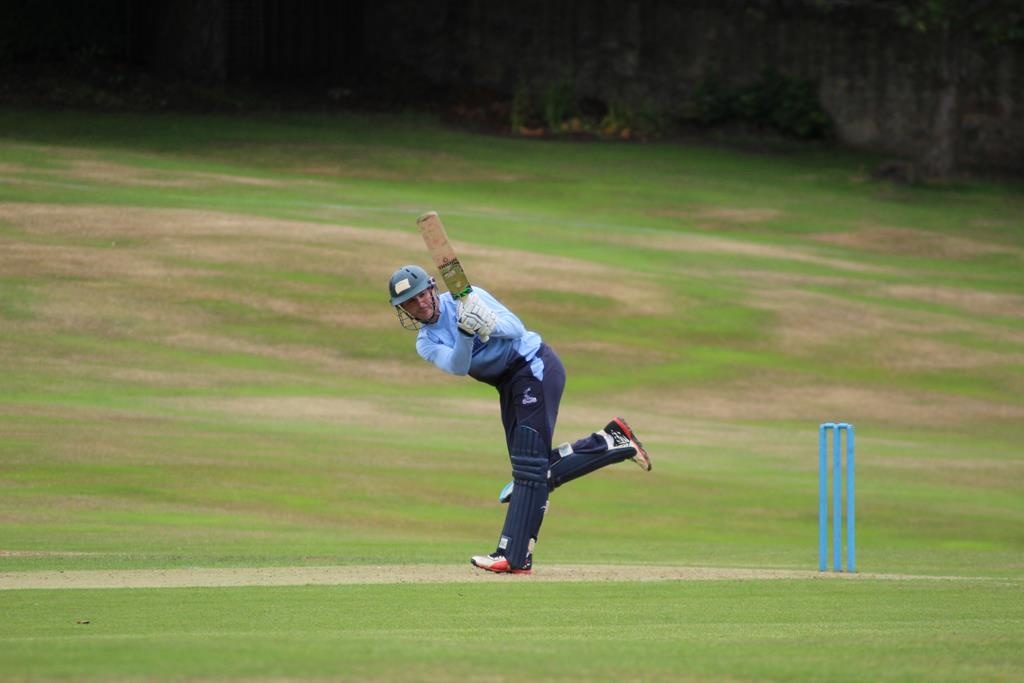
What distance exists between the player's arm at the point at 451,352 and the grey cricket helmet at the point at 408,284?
0.33 m

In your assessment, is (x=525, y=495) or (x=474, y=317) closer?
(x=474, y=317)

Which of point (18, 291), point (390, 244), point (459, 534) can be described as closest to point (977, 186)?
point (390, 244)

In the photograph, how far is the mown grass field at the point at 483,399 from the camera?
8047 mm

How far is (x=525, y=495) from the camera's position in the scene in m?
10.8

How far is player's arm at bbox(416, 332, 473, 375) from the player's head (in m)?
0.15

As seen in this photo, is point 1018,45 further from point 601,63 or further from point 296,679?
point 296,679

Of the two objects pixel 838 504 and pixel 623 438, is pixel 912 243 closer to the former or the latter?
pixel 838 504

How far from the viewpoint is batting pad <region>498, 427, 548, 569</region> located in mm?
10672

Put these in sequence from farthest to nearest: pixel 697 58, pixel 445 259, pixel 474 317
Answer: pixel 697 58 → pixel 445 259 → pixel 474 317

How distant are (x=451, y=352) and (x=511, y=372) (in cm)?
45

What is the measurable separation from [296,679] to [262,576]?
4.80 metres

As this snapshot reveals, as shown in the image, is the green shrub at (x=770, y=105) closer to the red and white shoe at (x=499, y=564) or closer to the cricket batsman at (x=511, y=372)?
the cricket batsman at (x=511, y=372)

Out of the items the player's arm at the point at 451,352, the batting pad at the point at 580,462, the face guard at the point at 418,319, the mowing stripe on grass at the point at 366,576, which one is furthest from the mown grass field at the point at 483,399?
the face guard at the point at 418,319

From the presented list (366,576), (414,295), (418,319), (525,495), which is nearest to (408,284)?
(414,295)
